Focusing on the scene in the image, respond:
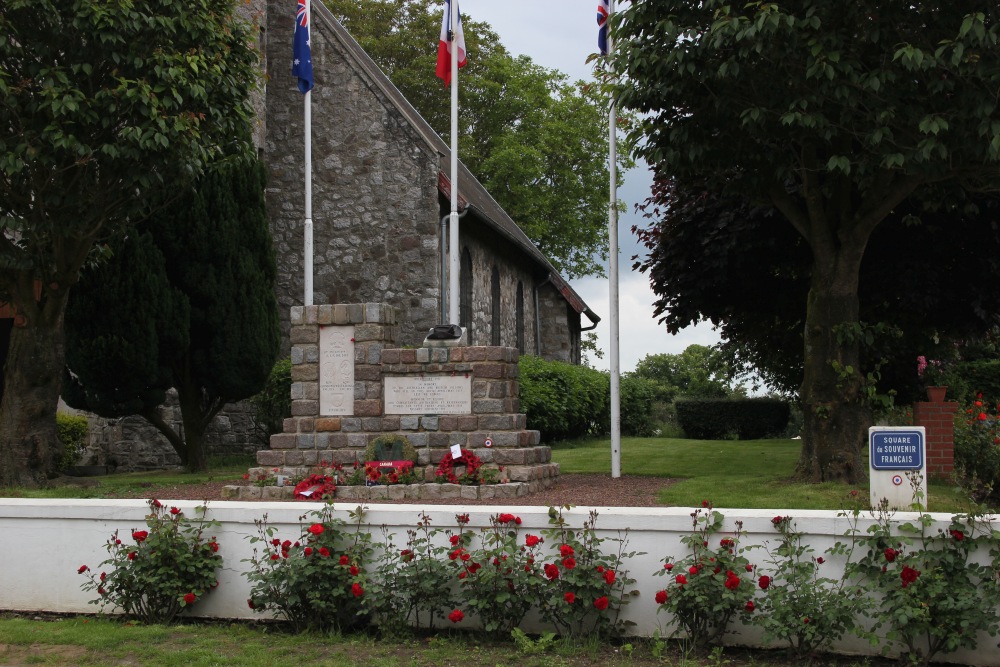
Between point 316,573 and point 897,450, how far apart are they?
4.57 meters

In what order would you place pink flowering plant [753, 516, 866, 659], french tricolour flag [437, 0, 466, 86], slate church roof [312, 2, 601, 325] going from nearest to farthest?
pink flowering plant [753, 516, 866, 659] → french tricolour flag [437, 0, 466, 86] → slate church roof [312, 2, 601, 325]

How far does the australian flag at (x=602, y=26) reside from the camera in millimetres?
13930

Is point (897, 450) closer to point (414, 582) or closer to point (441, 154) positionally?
point (414, 582)

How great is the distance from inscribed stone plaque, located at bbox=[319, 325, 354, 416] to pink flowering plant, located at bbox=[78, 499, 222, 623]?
18.9 ft

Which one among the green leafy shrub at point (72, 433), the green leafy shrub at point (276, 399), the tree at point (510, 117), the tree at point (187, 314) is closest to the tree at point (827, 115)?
the tree at point (187, 314)

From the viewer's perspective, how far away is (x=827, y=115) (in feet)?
36.8

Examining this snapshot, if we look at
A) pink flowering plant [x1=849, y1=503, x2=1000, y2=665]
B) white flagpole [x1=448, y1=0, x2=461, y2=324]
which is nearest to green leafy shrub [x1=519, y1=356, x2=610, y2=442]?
white flagpole [x1=448, y1=0, x2=461, y2=324]

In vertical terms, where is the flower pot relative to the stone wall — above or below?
below

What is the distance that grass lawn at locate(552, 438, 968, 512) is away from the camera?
10.3 metres

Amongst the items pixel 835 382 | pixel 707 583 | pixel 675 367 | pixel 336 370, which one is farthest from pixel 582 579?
pixel 675 367

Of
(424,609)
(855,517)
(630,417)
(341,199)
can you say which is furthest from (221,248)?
(630,417)

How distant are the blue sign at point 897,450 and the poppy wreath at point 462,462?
213 inches

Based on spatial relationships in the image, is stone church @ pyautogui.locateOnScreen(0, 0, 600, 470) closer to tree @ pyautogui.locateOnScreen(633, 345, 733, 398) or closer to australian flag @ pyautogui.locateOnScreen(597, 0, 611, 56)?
australian flag @ pyautogui.locateOnScreen(597, 0, 611, 56)

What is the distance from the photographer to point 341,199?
2078 centimetres
